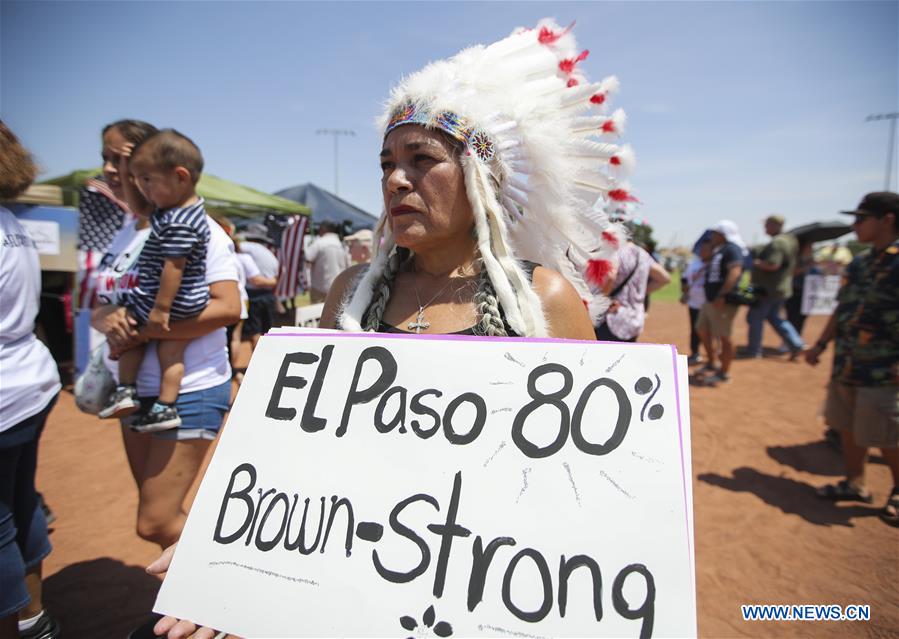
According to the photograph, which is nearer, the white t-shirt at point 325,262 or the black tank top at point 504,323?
the black tank top at point 504,323

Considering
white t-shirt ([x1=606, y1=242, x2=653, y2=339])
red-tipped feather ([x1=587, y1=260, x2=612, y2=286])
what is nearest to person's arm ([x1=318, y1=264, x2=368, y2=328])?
red-tipped feather ([x1=587, y1=260, x2=612, y2=286])

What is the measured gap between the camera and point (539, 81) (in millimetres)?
1732

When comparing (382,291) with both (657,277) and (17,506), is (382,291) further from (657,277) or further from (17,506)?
(657,277)

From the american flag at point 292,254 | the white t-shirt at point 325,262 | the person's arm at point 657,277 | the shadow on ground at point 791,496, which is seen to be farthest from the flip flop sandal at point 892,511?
the american flag at point 292,254

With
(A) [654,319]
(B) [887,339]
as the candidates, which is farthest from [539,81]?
(A) [654,319]

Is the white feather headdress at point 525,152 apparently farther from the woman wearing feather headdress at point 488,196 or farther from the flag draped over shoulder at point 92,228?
the flag draped over shoulder at point 92,228

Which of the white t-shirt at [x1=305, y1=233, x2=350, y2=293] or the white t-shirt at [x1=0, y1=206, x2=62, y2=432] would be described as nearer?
the white t-shirt at [x1=0, y1=206, x2=62, y2=432]

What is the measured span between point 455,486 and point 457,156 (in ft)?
3.30

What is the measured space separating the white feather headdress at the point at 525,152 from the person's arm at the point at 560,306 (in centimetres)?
Result: 5

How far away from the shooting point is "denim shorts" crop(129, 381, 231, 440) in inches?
81.4

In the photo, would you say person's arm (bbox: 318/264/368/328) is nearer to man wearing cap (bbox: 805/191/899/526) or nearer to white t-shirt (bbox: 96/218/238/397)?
white t-shirt (bbox: 96/218/238/397)

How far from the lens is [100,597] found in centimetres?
279

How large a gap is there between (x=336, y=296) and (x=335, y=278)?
138 mm

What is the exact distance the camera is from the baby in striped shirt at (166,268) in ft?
6.66
